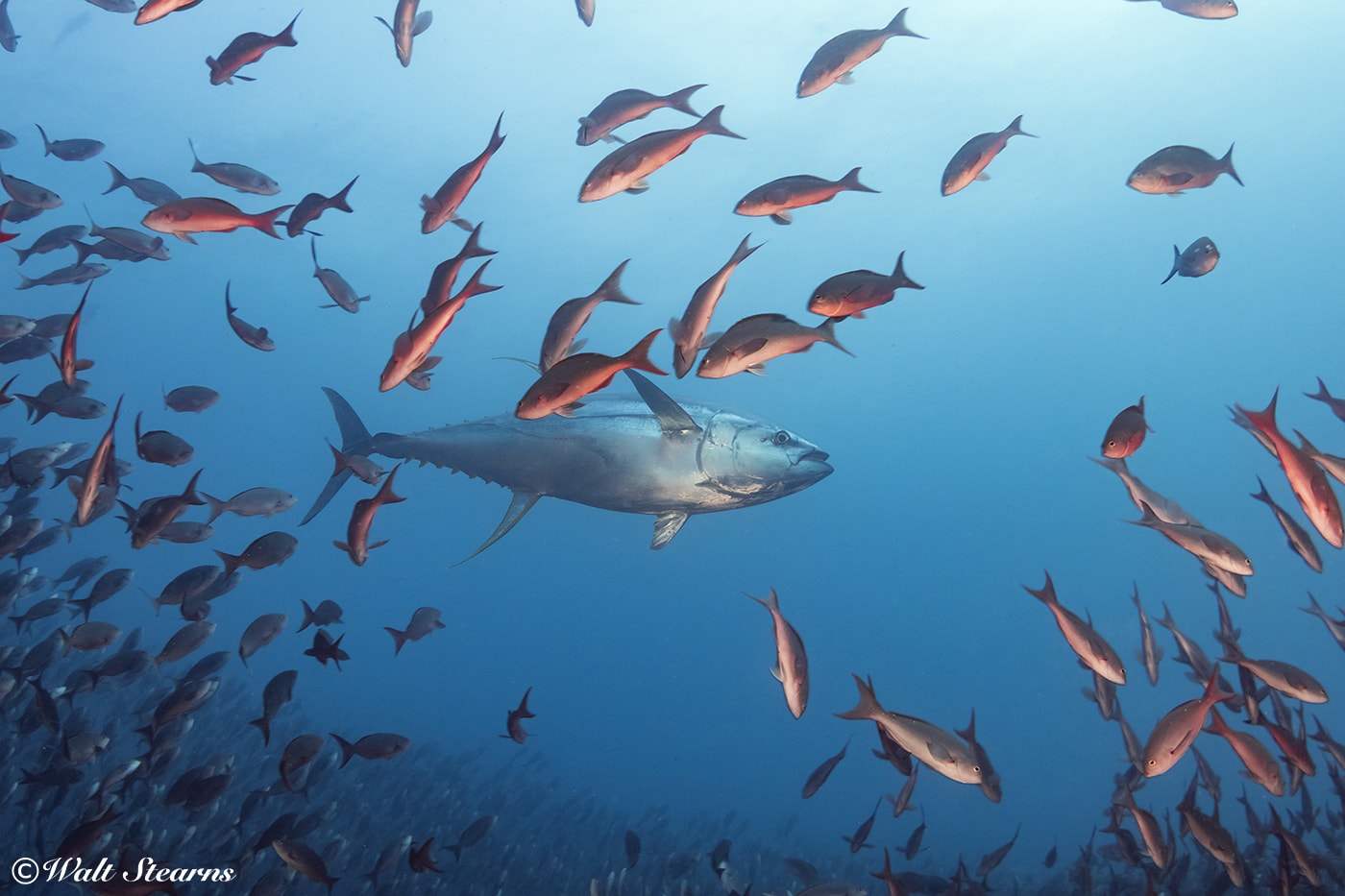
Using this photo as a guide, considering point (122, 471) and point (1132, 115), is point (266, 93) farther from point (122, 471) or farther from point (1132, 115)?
point (1132, 115)

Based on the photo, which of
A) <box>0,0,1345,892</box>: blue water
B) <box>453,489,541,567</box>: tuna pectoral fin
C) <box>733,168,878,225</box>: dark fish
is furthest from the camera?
<box>0,0,1345,892</box>: blue water

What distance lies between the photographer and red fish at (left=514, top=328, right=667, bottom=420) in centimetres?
251

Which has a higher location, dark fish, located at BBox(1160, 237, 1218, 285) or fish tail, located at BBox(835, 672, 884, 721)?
dark fish, located at BBox(1160, 237, 1218, 285)

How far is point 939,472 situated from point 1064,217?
1883 inches

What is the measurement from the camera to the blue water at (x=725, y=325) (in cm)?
1869

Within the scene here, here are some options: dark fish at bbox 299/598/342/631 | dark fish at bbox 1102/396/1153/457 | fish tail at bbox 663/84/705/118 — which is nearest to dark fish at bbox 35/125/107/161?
dark fish at bbox 299/598/342/631

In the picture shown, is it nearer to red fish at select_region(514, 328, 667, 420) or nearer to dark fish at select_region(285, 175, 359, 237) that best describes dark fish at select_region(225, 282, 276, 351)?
dark fish at select_region(285, 175, 359, 237)

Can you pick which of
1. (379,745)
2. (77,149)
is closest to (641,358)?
(379,745)

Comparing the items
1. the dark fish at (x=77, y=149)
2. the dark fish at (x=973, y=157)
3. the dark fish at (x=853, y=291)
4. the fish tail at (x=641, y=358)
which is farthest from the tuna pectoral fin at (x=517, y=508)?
the dark fish at (x=77, y=149)

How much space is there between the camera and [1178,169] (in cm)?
359

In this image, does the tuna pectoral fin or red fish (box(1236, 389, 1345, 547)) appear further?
the tuna pectoral fin

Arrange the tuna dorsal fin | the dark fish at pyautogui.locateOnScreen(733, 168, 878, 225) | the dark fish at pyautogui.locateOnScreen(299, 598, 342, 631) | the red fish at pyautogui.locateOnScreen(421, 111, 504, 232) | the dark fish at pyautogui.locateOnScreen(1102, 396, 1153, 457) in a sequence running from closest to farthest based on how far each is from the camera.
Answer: the dark fish at pyautogui.locateOnScreen(1102, 396, 1153, 457)
the red fish at pyautogui.locateOnScreen(421, 111, 504, 232)
the dark fish at pyautogui.locateOnScreen(733, 168, 878, 225)
the tuna dorsal fin
the dark fish at pyautogui.locateOnScreen(299, 598, 342, 631)

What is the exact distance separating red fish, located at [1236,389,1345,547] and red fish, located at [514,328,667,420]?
91.7 inches

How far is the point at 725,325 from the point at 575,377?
147 feet
